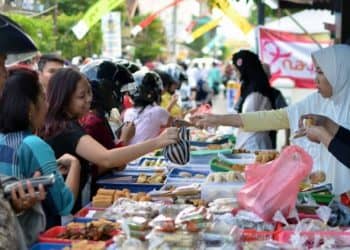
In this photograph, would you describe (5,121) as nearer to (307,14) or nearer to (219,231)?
(219,231)

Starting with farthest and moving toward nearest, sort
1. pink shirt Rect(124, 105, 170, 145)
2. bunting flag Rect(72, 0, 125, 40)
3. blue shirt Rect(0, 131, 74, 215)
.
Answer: bunting flag Rect(72, 0, 125, 40), pink shirt Rect(124, 105, 170, 145), blue shirt Rect(0, 131, 74, 215)

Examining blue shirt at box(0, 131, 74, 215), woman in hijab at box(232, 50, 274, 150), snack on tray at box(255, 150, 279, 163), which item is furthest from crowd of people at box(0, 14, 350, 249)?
woman in hijab at box(232, 50, 274, 150)

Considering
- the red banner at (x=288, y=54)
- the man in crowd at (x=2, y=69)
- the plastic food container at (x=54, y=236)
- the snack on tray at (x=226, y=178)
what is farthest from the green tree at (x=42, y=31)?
the plastic food container at (x=54, y=236)

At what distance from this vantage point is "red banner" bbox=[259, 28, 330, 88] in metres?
11.3

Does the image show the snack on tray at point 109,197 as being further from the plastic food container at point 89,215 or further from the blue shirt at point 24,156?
the blue shirt at point 24,156

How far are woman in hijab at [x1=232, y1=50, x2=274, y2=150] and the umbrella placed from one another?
315cm

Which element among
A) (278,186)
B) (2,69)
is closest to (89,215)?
(278,186)

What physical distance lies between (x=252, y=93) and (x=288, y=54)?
5.15 m

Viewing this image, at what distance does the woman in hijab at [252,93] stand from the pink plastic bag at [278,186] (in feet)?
10.8

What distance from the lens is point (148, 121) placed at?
6.07 metres

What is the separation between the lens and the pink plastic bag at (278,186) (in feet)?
10.1

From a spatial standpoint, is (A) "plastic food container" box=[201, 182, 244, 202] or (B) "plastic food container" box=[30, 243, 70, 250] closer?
(B) "plastic food container" box=[30, 243, 70, 250]

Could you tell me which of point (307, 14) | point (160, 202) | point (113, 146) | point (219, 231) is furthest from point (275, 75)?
point (219, 231)

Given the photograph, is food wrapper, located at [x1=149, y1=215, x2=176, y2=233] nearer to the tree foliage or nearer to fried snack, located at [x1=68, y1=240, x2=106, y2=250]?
fried snack, located at [x1=68, y1=240, x2=106, y2=250]
